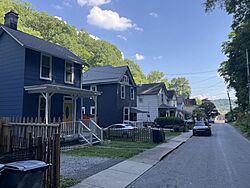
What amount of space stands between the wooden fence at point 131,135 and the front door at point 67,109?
3.44m

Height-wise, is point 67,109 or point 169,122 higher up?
point 67,109

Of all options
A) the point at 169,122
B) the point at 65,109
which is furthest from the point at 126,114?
the point at 65,109

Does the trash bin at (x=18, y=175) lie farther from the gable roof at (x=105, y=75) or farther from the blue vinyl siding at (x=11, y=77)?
the gable roof at (x=105, y=75)

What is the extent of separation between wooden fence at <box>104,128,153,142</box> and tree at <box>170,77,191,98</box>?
11387 centimetres

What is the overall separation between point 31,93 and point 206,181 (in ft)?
41.2

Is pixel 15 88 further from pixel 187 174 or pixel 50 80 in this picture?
pixel 187 174

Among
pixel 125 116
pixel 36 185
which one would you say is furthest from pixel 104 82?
pixel 36 185

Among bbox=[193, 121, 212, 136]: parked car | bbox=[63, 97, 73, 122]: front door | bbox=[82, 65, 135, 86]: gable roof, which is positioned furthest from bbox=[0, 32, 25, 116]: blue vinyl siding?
bbox=[193, 121, 212, 136]: parked car

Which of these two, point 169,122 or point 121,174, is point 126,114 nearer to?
point 169,122

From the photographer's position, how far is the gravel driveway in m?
8.06

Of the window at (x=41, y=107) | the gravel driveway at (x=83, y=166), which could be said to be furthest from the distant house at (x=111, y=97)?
the gravel driveway at (x=83, y=166)

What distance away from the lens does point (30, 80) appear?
639 inches

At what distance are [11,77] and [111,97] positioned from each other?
1535 centimetres

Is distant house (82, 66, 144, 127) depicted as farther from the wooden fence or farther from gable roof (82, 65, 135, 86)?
the wooden fence
